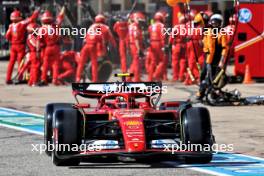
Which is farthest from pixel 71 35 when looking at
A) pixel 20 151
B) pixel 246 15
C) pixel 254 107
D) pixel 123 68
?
pixel 20 151

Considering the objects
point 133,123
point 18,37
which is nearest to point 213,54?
point 18,37

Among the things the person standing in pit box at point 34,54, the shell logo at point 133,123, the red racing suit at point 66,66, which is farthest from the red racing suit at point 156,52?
the shell logo at point 133,123

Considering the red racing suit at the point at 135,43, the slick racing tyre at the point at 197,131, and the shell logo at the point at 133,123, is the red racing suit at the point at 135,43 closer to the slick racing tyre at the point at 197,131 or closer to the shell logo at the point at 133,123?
the slick racing tyre at the point at 197,131

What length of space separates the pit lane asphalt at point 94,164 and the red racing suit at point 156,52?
1.08 meters

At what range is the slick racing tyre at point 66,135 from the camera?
438 inches

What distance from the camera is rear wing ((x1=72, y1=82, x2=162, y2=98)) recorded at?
41.0 ft

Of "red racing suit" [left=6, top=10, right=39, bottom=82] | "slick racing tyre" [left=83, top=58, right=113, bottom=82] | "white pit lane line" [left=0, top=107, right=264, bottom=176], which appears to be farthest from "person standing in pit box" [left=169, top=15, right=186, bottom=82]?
"white pit lane line" [left=0, top=107, right=264, bottom=176]

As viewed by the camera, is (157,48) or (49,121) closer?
(49,121)

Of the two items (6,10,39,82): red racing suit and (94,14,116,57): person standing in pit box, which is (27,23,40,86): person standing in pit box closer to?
(6,10,39,82): red racing suit

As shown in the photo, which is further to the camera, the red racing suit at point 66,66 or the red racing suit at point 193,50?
the red racing suit at point 66,66

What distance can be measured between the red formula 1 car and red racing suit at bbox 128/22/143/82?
13.5 m

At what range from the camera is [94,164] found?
11.6 meters

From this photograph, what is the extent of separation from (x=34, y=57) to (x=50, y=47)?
2.45 feet

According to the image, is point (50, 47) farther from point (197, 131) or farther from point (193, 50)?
point (197, 131)
